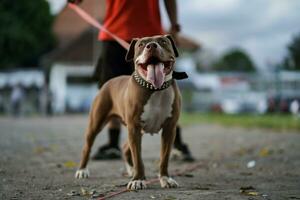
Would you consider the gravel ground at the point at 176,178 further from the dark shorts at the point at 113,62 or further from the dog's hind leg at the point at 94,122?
the dark shorts at the point at 113,62

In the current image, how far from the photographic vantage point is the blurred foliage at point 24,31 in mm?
49219

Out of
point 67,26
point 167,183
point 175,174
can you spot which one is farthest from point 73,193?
point 67,26

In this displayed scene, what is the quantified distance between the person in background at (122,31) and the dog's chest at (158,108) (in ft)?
5.81

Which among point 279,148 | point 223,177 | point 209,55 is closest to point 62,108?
point 279,148

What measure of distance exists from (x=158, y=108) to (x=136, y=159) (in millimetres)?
491

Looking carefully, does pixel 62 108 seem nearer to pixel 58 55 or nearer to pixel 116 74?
pixel 58 55

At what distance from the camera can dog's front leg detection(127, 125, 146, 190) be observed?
5578 mm

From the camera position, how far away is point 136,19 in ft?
23.9

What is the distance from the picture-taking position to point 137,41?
5672 mm

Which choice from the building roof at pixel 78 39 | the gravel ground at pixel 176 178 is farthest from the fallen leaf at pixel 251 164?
the building roof at pixel 78 39

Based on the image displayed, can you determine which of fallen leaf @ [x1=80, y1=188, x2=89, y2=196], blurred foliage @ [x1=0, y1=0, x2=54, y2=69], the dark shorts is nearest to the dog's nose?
fallen leaf @ [x1=80, y1=188, x2=89, y2=196]

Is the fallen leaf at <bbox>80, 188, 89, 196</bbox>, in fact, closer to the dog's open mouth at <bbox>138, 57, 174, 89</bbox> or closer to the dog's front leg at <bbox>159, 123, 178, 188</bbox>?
the dog's front leg at <bbox>159, 123, 178, 188</bbox>

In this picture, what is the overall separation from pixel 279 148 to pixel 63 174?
4.39 meters

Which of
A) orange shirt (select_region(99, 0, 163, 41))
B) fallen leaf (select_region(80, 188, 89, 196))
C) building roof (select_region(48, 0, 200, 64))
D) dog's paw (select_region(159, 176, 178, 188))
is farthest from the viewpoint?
building roof (select_region(48, 0, 200, 64))
